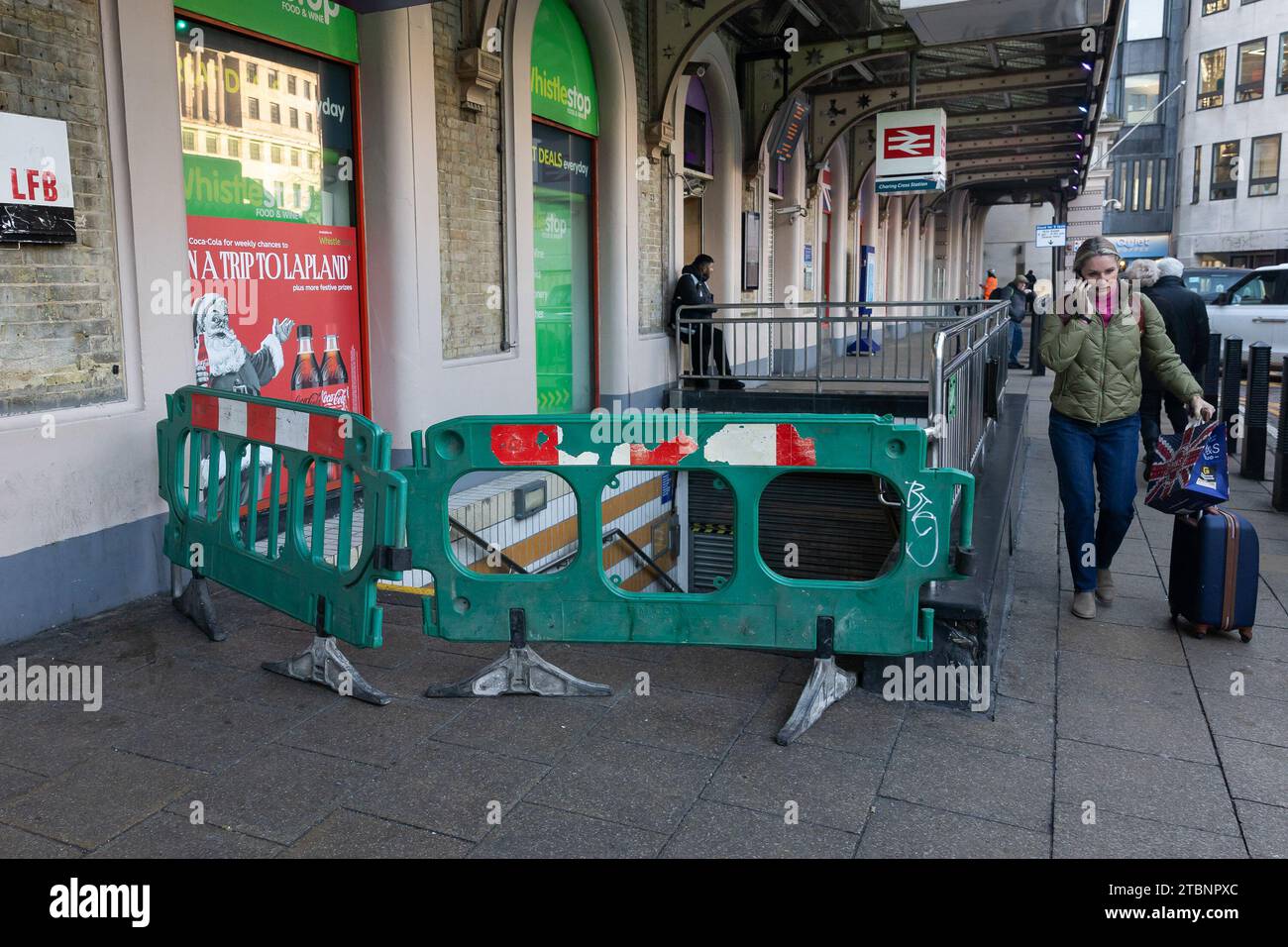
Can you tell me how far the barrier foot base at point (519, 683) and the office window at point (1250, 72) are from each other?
157 feet

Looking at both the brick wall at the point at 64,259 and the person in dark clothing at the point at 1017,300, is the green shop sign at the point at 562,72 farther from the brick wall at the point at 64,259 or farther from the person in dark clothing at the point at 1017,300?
the person in dark clothing at the point at 1017,300

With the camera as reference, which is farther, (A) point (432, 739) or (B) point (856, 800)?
(A) point (432, 739)

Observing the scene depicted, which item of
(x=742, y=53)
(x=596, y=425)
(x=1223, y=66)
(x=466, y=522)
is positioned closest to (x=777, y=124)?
(x=742, y=53)

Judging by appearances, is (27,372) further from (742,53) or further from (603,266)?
(742,53)

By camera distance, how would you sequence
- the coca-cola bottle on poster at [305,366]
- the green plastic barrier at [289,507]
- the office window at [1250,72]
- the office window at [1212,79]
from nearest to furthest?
the green plastic barrier at [289,507] → the coca-cola bottle on poster at [305,366] → the office window at [1250,72] → the office window at [1212,79]

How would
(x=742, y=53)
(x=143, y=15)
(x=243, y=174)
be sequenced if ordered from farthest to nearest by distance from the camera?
(x=742, y=53) < (x=243, y=174) < (x=143, y=15)

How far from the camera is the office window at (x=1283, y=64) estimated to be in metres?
40.8

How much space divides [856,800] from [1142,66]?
59.8 m

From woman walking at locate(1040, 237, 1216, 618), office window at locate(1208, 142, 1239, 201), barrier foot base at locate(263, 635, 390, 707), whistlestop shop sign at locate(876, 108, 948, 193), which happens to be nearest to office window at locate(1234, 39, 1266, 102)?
office window at locate(1208, 142, 1239, 201)

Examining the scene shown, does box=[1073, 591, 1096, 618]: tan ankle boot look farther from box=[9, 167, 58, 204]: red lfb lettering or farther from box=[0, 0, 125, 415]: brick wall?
box=[9, 167, 58, 204]: red lfb lettering

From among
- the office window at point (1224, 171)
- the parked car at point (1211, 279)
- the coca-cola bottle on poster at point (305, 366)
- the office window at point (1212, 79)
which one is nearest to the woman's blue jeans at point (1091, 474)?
the coca-cola bottle on poster at point (305, 366)

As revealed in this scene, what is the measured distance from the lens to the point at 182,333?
5621 millimetres

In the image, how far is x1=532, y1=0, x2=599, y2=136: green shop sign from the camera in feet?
30.7

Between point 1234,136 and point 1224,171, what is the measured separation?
1.42 meters
